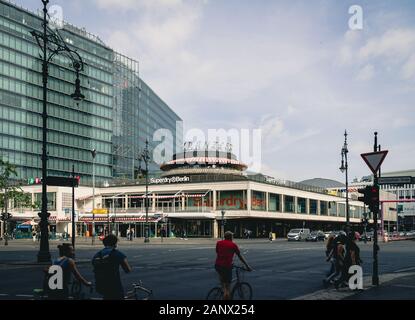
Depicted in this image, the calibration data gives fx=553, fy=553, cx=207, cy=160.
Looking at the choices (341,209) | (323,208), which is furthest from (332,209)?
(341,209)

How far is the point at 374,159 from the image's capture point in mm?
16906

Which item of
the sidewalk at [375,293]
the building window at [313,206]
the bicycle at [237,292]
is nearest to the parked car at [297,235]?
the building window at [313,206]

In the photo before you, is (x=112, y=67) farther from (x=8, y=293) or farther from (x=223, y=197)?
(x=8, y=293)

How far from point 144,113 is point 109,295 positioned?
149m

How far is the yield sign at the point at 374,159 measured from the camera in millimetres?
16656

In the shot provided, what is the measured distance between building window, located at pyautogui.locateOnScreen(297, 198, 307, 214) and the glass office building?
171 ft

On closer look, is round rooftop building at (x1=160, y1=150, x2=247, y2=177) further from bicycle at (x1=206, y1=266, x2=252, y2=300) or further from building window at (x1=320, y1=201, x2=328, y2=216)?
bicycle at (x1=206, y1=266, x2=252, y2=300)

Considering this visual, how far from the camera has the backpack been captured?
9.21m

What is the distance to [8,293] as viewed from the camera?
51.7 feet

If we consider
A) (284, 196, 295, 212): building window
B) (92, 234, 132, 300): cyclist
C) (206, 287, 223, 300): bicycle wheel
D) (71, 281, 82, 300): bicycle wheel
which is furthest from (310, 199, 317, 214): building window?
A: (92, 234, 132, 300): cyclist

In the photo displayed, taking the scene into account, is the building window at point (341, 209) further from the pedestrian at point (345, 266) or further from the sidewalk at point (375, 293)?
the pedestrian at point (345, 266)

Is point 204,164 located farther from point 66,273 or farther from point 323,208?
point 66,273

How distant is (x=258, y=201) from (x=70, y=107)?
61.6 m
